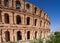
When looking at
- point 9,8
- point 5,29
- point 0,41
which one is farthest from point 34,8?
point 0,41

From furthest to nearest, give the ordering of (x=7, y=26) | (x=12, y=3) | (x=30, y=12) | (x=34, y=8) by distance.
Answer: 1. (x=34, y=8)
2. (x=30, y=12)
3. (x=12, y=3)
4. (x=7, y=26)

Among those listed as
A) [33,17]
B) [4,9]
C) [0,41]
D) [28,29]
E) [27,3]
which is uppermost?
[27,3]

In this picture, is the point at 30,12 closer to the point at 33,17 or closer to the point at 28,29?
the point at 33,17

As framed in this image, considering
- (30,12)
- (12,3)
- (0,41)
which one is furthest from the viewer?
(30,12)

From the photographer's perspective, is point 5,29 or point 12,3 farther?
point 12,3

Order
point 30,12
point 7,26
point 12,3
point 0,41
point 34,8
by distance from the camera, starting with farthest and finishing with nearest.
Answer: point 34,8 < point 30,12 < point 12,3 < point 7,26 < point 0,41

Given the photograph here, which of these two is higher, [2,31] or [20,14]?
[20,14]

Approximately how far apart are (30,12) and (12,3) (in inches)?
159

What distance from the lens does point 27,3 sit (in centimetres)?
2308

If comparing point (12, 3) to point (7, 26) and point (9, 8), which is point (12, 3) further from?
point (7, 26)

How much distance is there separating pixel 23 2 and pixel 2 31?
692cm

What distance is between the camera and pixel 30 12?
22531 millimetres

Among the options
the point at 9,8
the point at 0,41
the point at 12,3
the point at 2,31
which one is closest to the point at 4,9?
the point at 9,8

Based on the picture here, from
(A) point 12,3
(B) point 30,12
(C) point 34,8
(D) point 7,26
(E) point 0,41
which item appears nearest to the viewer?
(E) point 0,41
